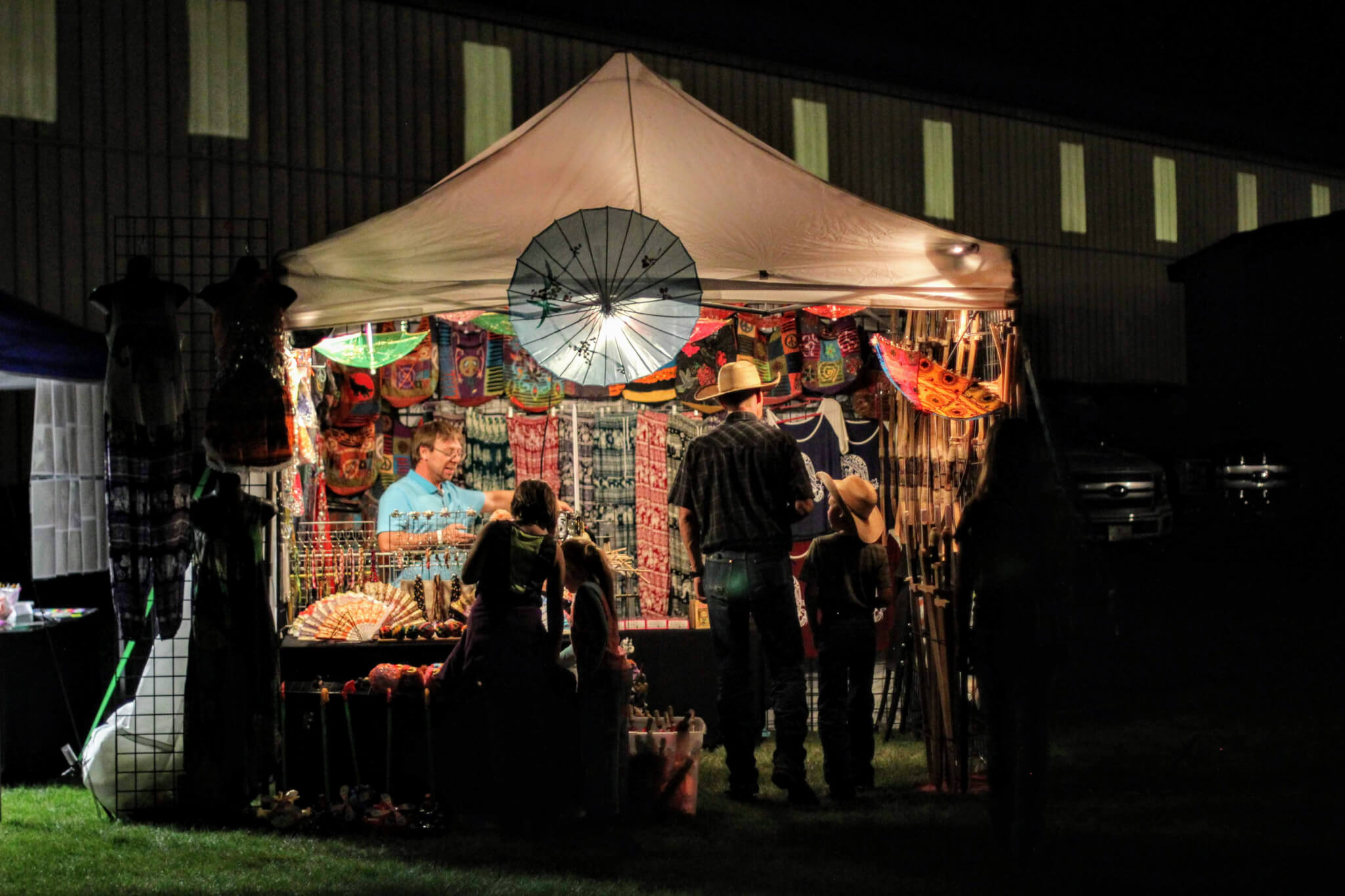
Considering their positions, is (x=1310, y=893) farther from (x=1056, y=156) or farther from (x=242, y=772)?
(x=1056, y=156)

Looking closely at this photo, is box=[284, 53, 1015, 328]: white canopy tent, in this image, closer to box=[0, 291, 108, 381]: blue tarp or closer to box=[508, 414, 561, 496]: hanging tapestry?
box=[0, 291, 108, 381]: blue tarp

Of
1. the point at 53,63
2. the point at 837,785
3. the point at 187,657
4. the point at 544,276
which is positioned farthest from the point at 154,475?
the point at 53,63

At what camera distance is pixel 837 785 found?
194 inches

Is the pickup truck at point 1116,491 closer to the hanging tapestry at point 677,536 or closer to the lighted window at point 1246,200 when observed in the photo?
the hanging tapestry at point 677,536

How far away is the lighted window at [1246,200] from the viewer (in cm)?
2045

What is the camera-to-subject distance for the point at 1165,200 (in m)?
19.4

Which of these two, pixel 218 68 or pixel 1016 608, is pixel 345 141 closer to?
pixel 218 68

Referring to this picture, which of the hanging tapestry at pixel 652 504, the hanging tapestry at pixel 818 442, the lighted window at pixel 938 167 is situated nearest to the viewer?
the hanging tapestry at pixel 652 504

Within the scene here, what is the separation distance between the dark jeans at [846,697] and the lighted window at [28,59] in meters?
9.60

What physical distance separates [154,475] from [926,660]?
348 cm

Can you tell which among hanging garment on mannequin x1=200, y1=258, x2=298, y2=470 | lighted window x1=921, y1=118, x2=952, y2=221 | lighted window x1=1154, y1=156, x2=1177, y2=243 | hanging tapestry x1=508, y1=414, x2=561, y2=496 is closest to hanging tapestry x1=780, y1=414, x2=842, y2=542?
hanging tapestry x1=508, y1=414, x2=561, y2=496

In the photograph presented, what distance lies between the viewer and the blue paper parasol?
462cm

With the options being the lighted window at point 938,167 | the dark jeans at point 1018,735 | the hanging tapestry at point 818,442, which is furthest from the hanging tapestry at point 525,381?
the lighted window at point 938,167

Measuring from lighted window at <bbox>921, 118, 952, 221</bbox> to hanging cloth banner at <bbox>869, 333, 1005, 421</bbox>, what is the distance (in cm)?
1110
